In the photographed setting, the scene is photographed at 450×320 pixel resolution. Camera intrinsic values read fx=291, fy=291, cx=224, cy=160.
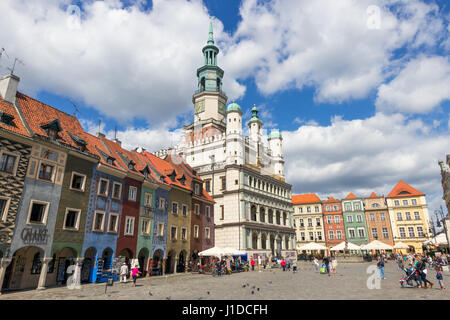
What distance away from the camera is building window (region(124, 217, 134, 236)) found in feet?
87.6

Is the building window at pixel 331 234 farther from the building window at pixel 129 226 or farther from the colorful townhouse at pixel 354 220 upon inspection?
the building window at pixel 129 226

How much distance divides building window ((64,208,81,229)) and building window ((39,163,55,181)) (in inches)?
109

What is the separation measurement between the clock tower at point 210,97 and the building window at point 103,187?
36.6 m

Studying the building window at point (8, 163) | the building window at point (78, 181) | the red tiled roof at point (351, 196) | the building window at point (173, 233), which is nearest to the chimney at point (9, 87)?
the building window at point (8, 163)

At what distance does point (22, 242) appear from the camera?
1842 centimetres

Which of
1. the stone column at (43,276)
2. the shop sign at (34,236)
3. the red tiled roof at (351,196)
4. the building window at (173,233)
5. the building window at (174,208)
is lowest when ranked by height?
the stone column at (43,276)

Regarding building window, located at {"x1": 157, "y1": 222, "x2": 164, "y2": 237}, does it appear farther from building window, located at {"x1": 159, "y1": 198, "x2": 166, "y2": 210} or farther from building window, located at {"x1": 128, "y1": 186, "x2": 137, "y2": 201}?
building window, located at {"x1": 128, "y1": 186, "x2": 137, "y2": 201}

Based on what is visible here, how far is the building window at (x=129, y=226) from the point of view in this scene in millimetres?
26703

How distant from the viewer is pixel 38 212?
1983 cm

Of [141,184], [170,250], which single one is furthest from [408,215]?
[141,184]

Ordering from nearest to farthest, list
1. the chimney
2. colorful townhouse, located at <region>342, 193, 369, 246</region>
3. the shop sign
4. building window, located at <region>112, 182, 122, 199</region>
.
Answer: the shop sign
the chimney
building window, located at <region>112, 182, 122, 199</region>
colorful townhouse, located at <region>342, 193, 369, 246</region>

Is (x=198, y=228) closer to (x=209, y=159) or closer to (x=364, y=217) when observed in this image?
(x=209, y=159)

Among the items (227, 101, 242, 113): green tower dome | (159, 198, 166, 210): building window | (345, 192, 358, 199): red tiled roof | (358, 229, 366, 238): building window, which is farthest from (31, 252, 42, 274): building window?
(345, 192, 358, 199): red tiled roof

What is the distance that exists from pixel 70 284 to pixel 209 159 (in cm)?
3770
